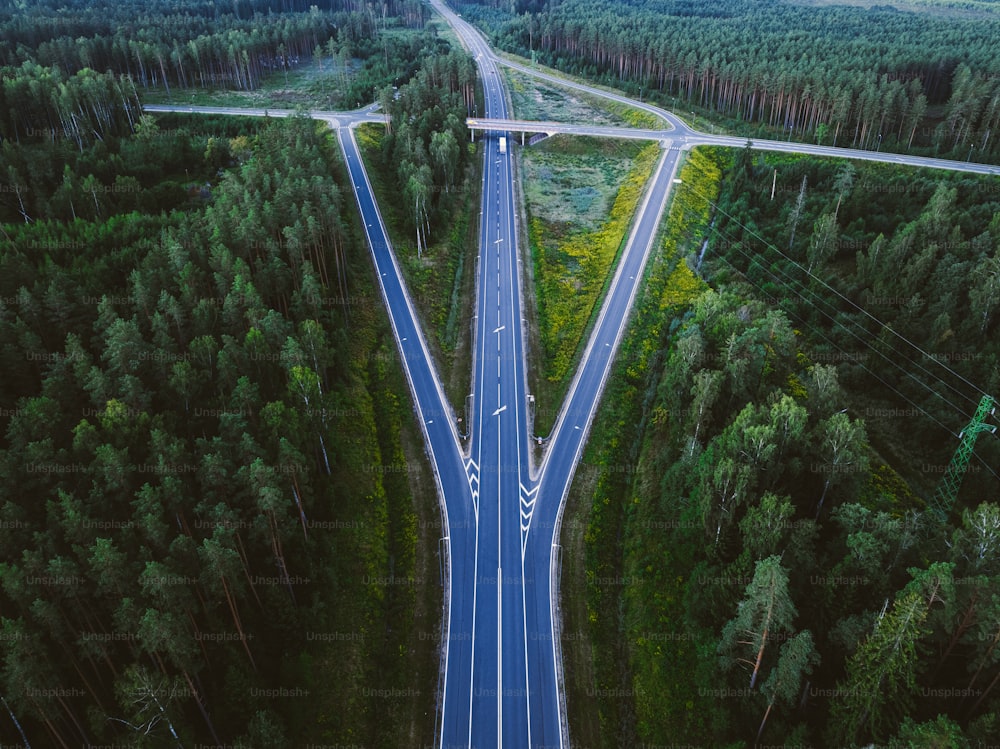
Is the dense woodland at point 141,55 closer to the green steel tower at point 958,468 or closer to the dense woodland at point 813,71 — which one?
the dense woodland at point 813,71

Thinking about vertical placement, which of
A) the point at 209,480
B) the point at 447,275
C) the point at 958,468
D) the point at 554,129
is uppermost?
the point at 554,129

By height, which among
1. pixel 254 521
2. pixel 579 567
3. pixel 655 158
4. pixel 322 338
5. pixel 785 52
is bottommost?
pixel 579 567

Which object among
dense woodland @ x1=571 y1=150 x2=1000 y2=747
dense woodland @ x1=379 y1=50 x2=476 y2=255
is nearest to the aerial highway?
dense woodland @ x1=571 y1=150 x2=1000 y2=747

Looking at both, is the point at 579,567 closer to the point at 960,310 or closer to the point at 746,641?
the point at 746,641

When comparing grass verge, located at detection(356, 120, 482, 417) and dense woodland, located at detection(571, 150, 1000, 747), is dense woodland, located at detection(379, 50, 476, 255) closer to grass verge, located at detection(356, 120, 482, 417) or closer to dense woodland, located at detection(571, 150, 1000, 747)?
grass verge, located at detection(356, 120, 482, 417)

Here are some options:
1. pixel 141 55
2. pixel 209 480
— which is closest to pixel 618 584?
pixel 209 480

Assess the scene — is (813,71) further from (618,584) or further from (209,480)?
(209,480)

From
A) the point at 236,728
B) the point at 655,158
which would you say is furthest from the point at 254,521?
the point at 655,158
